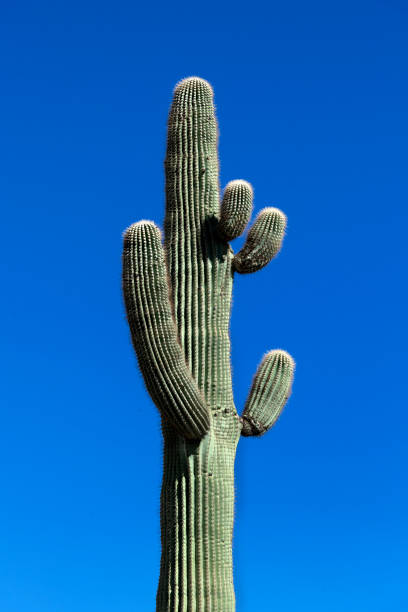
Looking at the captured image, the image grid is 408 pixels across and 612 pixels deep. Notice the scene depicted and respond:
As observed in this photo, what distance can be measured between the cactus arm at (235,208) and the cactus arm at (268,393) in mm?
1239

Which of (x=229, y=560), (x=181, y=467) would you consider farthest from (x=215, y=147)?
(x=229, y=560)

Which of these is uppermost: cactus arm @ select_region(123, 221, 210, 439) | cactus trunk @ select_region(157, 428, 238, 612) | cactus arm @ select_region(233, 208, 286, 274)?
cactus arm @ select_region(233, 208, 286, 274)

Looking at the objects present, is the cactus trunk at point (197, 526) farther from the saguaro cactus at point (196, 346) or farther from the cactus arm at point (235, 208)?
the cactus arm at point (235, 208)

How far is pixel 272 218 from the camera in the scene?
9.30 meters

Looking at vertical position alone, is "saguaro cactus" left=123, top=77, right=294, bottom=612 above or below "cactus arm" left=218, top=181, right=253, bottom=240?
below

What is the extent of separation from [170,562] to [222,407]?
139 centimetres

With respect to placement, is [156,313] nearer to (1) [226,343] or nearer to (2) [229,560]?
(1) [226,343]

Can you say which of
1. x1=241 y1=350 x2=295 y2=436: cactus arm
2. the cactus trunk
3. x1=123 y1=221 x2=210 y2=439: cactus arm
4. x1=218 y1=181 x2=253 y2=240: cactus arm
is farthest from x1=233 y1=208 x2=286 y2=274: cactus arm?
the cactus trunk

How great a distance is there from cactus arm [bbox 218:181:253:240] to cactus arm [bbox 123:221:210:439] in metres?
0.95

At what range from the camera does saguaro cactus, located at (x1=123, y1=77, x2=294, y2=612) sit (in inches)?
319

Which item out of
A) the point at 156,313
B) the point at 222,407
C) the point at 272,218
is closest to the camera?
the point at 156,313

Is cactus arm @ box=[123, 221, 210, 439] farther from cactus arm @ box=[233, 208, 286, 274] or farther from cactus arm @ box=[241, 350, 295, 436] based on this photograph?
cactus arm @ box=[233, 208, 286, 274]

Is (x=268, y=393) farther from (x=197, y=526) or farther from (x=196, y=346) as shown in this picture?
(x=197, y=526)

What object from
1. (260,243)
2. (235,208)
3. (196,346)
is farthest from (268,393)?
(235,208)
